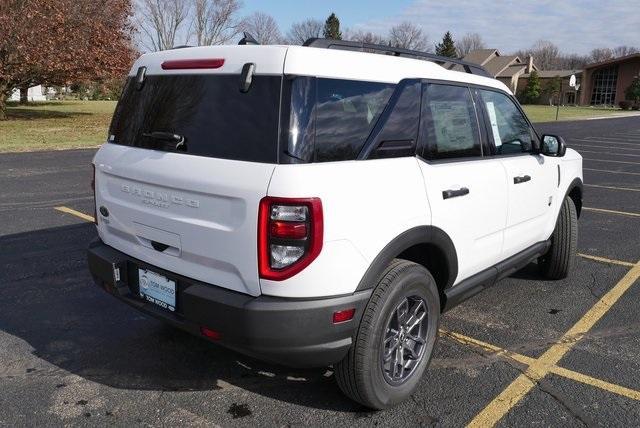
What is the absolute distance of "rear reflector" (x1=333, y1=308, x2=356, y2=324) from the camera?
253cm

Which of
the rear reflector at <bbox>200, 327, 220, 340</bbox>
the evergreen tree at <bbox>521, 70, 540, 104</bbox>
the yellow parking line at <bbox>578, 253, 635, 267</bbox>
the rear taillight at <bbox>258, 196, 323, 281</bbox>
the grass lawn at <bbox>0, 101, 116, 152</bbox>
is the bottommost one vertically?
the yellow parking line at <bbox>578, 253, 635, 267</bbox>

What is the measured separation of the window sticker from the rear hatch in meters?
1.89

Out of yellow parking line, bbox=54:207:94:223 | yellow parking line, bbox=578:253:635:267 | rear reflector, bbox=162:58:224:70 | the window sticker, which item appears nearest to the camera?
rear reflector, bbox=162:58:224:70

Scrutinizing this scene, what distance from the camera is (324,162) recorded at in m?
2.51

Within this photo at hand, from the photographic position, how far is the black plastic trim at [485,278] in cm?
336

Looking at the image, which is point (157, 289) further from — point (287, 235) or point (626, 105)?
point (626, 105)

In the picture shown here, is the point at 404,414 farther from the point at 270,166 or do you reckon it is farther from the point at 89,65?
the point at 89,65

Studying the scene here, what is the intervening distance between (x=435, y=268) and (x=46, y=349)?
258 centimetres

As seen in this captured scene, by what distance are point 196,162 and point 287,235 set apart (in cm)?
64

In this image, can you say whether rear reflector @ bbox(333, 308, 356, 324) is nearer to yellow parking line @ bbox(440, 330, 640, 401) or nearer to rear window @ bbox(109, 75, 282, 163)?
rear window @ bbox(109, 75, 282, 163)

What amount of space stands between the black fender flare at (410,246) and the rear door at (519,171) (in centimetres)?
81

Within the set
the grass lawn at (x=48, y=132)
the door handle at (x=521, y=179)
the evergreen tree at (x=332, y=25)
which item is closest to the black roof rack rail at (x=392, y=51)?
the door handle at (x=521, y=179)

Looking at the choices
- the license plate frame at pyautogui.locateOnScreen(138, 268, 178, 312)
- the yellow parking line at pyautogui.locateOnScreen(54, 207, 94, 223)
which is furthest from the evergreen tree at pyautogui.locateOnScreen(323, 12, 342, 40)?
the license plate frame at pyautogui.locateOnScreen(138, 268, 178, 312)

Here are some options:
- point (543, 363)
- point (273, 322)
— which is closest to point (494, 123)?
point (543, 363)
